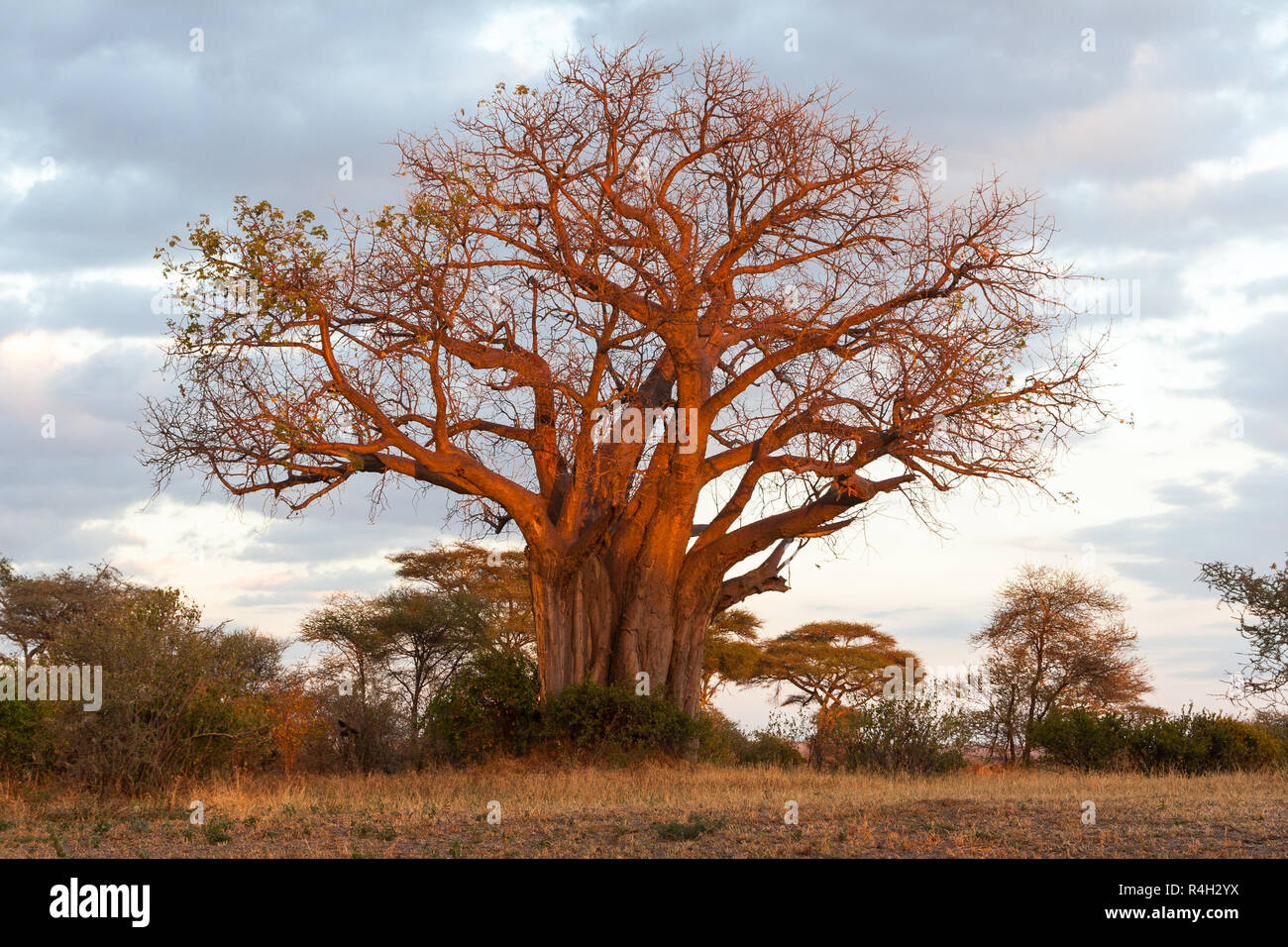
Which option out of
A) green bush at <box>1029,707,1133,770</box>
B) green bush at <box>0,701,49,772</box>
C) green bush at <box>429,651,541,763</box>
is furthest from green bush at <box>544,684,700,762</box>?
green bush at <box>0,701,49,772</box>

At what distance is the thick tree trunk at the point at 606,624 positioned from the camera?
1515 cm

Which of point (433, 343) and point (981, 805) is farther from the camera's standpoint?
point (433, 343)

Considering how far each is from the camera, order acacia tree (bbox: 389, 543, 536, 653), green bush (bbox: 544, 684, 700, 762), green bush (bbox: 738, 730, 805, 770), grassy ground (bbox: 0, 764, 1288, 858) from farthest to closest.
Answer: acacia tree (bbox: 389, 543, 536, 653) < green bush (bbox: 738, 730, 805, 770) < green bush (bbox: 544, 684, 700, 762) < grassy ground (bbox: 0, 764, 1288, 858)

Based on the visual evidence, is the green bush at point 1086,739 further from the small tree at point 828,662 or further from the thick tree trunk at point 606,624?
the small tree at point 828,662

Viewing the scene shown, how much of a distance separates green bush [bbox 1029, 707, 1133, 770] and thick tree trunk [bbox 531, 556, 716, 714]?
505 centimetres

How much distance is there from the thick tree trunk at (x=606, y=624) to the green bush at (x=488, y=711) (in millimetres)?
403

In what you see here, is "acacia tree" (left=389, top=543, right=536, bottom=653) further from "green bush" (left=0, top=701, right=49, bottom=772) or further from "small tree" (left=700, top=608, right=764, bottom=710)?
"green bush" (left=0, top=701, right=49, bottom=772)

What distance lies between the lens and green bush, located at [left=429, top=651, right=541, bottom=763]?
15.1 meters

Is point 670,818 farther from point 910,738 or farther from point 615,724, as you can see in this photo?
point 910,738

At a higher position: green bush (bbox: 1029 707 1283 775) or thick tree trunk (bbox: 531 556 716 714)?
thick tree trunk (bbox: 531 556 716 714)

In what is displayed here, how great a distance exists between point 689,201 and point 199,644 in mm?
7660
